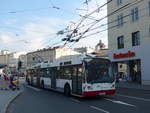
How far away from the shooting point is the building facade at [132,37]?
1406 inches

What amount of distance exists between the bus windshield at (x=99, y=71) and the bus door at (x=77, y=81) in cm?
80

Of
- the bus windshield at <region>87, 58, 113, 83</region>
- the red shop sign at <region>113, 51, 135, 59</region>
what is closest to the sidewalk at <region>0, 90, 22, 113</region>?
the bus windshield at <region>87, 58, 113, 83</region>

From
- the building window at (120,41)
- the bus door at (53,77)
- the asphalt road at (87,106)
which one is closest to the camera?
the asphalt road at (87,106)

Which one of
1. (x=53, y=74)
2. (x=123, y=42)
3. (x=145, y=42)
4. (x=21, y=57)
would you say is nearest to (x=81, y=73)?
(x=53, y=74)

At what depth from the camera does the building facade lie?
3572 centimetres

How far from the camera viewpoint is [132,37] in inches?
1523

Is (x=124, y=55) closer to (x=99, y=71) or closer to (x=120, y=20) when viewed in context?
(x=120, y=20)

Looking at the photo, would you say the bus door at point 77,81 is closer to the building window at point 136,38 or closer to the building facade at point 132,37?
the building facade at point 132,37

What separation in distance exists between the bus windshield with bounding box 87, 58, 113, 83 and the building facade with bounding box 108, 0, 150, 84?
1481cm

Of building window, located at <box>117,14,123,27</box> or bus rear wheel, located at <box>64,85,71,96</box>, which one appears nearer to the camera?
bus rear wheel, located at <box>64,85,71,96</box>

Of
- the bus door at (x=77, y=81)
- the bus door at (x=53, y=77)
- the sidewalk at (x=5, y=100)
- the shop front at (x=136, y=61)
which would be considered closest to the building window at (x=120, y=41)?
the shop front at (x=136, y=61)

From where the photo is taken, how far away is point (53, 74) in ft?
83.3

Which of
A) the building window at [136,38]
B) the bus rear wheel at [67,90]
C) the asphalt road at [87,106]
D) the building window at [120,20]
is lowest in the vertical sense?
the asphalt road at [87,106]

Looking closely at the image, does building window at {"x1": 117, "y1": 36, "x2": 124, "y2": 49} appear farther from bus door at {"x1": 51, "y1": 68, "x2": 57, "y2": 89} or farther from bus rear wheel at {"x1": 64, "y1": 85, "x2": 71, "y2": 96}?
bus rear wheel at {"x1": 64, "y1": 85, "x2": 71, "y2": 96}
